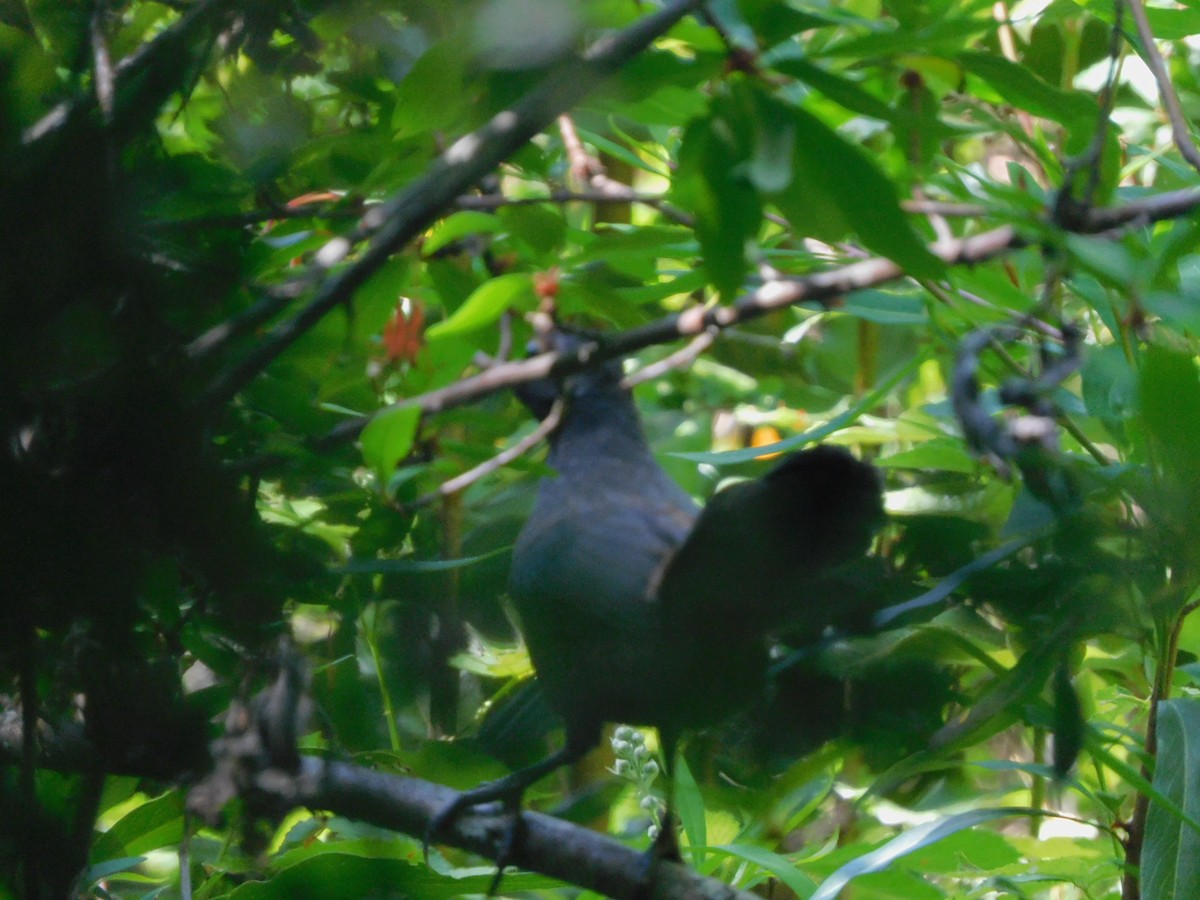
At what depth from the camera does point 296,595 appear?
2.07 feet

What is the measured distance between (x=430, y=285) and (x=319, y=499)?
24cm

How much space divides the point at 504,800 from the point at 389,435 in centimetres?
32

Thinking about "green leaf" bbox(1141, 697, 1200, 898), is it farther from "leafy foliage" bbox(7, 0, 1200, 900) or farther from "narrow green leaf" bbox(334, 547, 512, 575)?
"narrow green leaf" bbox(334, 547, 512, 575)

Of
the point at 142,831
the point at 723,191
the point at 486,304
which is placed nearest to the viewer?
the point at 723,191

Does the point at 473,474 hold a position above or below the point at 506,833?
above

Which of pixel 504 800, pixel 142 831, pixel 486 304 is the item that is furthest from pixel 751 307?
pixel 142 831

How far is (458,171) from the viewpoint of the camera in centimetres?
55

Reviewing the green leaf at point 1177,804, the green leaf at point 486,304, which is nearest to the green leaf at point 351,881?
the green leaf at point 486,304

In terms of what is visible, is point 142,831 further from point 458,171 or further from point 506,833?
point 458,171

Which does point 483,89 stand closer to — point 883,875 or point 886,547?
point 886,547

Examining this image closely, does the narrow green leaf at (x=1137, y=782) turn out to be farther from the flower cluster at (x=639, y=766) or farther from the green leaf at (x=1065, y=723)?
the flower cluster at (x=639, y=766)

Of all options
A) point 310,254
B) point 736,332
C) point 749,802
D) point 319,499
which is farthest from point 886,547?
point 736,332

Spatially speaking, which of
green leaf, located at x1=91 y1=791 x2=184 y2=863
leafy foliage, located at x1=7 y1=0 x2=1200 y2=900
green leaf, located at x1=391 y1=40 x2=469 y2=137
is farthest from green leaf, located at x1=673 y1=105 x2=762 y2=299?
green leaf, located at x1=91 y1=791 x2=184 y2=863

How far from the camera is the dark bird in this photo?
1.81 feet
